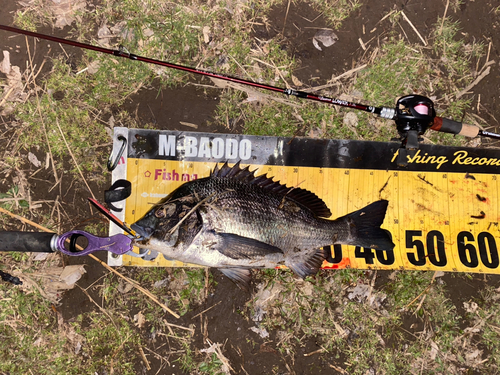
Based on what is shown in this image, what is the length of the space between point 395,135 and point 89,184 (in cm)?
485

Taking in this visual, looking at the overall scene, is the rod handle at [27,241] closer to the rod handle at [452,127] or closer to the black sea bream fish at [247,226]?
the black sea bream fish at [247,226]

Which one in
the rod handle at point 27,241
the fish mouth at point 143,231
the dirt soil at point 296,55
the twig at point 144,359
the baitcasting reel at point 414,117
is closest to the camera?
the fish mouth at point 143,231

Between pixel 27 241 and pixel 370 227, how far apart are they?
4459mm

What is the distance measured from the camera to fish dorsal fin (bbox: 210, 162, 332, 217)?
4008mm

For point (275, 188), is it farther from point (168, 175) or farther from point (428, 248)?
point (428, 248)

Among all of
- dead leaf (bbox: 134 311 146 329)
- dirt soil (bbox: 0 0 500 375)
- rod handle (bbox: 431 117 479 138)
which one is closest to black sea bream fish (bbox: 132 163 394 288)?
dirt soil (bbox: 0 0 500 375)

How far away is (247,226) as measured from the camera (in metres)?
3.81

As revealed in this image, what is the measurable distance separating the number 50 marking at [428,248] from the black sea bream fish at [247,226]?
50 cm

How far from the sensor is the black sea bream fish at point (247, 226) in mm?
3664

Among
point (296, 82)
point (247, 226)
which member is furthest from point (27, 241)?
point (296, 82)

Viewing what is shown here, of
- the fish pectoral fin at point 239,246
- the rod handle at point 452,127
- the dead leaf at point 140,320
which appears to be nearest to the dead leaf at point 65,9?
the fish pectoral fin at point 239,246

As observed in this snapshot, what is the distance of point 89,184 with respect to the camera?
4.85m

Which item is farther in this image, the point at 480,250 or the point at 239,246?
the point at 480,250

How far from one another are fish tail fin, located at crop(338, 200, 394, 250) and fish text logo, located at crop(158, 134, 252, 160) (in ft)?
5.75
